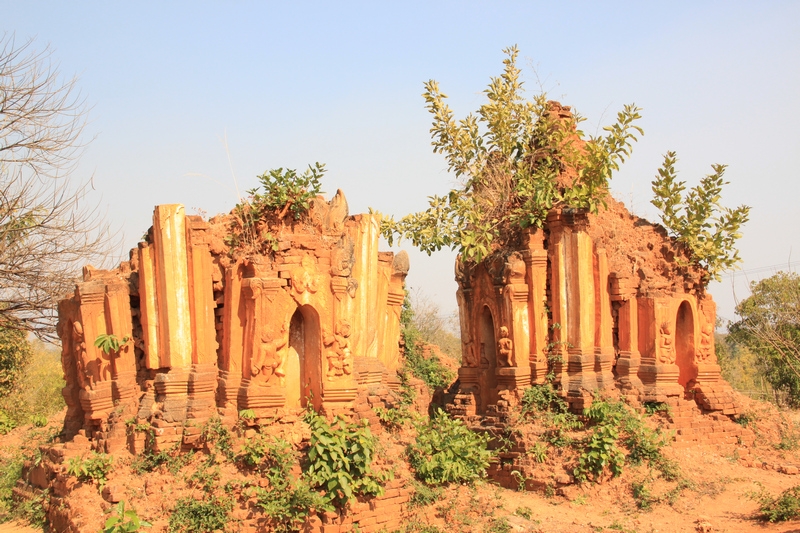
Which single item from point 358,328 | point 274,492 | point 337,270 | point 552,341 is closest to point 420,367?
point 552,341

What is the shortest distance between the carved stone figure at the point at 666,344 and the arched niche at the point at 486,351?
281cm

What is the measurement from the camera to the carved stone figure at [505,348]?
14.3 meters

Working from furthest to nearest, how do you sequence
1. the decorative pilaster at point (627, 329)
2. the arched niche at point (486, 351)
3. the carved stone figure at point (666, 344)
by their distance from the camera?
the arched niche at point (486, 351) < the carved stone figure at point (666, 344) < the decorative pilaster at point (627, 329)

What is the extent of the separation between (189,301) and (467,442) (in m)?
4.34

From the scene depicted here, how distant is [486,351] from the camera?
15359 mm

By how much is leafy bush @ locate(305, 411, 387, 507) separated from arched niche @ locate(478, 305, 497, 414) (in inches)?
211

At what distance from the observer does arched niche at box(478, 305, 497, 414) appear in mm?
15055

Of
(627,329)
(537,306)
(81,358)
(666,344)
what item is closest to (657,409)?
(666,344)

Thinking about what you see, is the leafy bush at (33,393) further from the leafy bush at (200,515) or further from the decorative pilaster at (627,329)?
the decorative pilaster at (627,329)

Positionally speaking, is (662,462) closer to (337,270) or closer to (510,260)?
(510,260)

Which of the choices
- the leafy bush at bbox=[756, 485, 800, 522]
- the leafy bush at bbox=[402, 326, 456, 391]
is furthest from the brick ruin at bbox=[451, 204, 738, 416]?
the leafy bush at bbox=[402, 326, 456, 391]

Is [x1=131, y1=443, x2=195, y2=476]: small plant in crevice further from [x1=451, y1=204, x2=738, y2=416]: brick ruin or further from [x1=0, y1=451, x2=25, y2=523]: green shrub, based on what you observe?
[x1=451, y1=204, x2=738, y2=416]: brick ruin

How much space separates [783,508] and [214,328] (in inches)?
302

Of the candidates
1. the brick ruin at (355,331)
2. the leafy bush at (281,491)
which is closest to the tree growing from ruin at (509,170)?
the brick ruin at (355,331)
